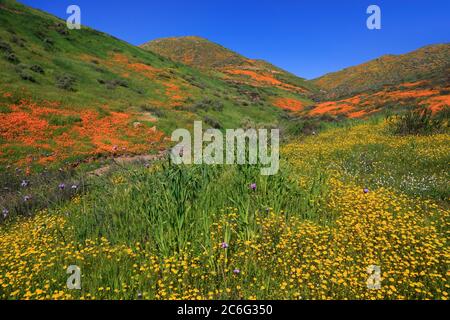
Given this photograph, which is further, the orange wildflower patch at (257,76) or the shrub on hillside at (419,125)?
the orange wildflower patch at (257,76)

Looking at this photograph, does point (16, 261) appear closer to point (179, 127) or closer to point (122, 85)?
point (179, 127)

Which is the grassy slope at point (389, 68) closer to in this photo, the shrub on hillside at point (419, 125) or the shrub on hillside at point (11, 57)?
the shrub on hillside at point (419, 125)

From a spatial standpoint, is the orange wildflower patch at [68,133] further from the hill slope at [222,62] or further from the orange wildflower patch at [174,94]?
the hill slope at [222,62]

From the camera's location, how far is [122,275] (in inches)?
166

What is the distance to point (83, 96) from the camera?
27.5 metres

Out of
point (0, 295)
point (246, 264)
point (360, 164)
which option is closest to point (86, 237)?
point (0, 295)

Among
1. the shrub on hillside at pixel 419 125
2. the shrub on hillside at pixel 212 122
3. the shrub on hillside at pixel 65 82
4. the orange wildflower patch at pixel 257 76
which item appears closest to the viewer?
the shrub on hillside at pixel 419 125

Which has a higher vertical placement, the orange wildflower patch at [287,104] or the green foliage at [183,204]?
the orange wildflower patch at [287,104]

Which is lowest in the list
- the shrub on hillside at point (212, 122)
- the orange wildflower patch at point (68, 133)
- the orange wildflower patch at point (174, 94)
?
the orange wildflower patch at point (68, 133)

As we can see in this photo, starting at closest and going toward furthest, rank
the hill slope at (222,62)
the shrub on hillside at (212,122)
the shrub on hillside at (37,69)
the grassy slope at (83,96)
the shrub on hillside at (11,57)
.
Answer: the grassy slope at (83,96)
the shrub on hillside at (11,57)
the shrub on hillside at (37,69)
the shrub on hillside at (212,122)
the hill slope at (222,62)

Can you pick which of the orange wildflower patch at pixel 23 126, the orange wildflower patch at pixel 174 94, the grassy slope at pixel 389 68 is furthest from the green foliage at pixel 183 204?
the grassy slope at pixel 389 68

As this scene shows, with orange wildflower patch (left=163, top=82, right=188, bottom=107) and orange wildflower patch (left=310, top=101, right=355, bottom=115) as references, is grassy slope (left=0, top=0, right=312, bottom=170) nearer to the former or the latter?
orange wildflower patch (left=163, top=82, right=188, bottom=107)

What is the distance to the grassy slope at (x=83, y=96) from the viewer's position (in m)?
18.1

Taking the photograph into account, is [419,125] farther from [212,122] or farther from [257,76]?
[257,76]
